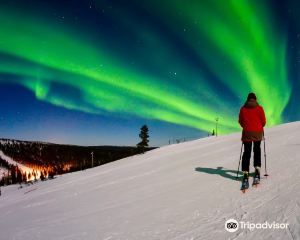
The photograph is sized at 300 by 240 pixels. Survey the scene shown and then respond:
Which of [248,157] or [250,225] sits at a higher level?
[248,157]

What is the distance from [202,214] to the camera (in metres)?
7.27

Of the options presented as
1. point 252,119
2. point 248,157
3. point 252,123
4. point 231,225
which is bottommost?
point 231,225

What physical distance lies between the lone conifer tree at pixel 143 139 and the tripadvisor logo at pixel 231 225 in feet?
308

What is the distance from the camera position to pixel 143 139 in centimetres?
10144

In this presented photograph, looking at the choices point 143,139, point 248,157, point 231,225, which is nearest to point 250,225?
point 231,225

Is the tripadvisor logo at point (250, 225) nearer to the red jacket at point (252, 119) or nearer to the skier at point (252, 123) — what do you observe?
the skier at point (252, 123)

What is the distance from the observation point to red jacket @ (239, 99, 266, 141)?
391 inches

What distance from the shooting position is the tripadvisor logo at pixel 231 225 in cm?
600

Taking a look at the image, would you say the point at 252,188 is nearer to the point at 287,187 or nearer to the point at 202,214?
the point at 287,187

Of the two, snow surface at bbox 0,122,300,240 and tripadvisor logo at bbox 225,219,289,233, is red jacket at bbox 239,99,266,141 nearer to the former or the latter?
snow surface at bbox 0,122,300,240

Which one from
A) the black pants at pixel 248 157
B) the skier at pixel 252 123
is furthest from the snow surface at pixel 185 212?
the skier at pixel 252 123

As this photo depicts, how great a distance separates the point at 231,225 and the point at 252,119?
4.51m

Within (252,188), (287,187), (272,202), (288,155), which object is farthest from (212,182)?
(288,155)

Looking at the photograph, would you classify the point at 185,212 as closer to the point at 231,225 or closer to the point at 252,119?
the point at 231,225
